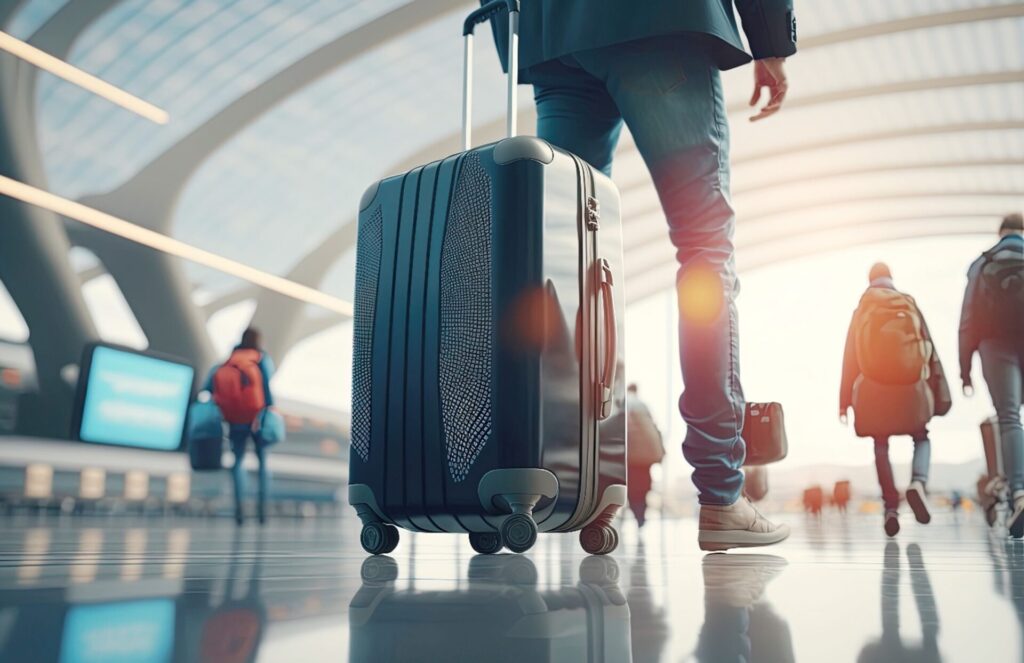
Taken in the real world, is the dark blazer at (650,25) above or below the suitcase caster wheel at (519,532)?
above

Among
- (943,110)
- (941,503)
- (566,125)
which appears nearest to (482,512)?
(566,125)

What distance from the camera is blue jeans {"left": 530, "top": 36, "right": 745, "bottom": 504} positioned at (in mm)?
2439

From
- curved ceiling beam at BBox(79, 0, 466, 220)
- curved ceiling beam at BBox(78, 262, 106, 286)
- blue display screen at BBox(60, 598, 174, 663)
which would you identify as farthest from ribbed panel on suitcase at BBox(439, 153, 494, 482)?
curved ceiling beam at BBox(79, 0, 466, 220)

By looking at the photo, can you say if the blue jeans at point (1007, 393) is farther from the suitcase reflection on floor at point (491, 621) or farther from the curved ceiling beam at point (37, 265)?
the curved ceiling beam at point (37, 265)

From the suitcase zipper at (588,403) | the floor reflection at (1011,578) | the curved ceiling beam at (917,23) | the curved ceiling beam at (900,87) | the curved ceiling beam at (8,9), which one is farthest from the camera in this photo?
the curved ceiling beam at (900,87)

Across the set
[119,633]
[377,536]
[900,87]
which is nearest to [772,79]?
[377,536]

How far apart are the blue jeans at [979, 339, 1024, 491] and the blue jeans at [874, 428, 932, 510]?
68 centimetres

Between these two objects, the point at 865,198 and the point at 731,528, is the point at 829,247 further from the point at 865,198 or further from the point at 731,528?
Answer: the point at 731,528

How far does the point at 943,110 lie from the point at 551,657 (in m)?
27.9

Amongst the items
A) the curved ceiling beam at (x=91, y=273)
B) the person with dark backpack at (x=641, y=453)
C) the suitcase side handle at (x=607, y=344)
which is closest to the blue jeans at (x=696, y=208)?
the suitcase side handle at (x=607, y=344)

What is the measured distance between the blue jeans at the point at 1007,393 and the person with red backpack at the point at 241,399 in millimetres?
5091

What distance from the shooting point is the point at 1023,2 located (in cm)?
1912

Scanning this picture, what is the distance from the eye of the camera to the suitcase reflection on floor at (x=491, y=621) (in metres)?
0.75

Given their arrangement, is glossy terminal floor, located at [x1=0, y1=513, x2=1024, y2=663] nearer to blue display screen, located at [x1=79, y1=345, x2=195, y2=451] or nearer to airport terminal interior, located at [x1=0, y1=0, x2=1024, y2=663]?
airport terminal interior, located at [x1=0, y1=0, x2=1024, y2=663]
